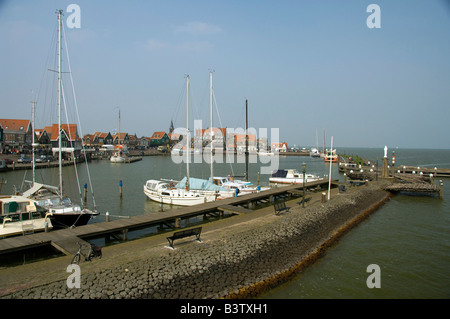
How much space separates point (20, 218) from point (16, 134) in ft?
324

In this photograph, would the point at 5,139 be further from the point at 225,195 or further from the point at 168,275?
the point at 168,275

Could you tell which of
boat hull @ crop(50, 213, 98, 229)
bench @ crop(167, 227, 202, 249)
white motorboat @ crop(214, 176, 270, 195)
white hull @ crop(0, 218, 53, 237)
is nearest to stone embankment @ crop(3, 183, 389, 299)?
bench @ crop(167, 227, 202, 249)

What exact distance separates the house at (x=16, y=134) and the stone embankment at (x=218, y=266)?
104 m

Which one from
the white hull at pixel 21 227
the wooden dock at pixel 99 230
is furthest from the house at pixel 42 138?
the wooden dock at pixel 99 230

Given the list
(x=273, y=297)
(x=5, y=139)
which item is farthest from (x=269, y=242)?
(x=5, y=139)

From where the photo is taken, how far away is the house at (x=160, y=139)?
183m

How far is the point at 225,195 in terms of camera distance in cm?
3033

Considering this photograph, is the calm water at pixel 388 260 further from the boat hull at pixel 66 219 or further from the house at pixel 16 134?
the house at pixel 16 134

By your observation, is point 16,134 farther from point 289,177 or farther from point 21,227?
point 21,227

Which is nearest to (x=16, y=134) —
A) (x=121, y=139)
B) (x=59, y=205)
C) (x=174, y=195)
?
(x=121, y=139)

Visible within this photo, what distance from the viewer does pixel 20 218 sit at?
17391 mm

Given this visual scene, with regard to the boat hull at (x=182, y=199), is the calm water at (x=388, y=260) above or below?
below

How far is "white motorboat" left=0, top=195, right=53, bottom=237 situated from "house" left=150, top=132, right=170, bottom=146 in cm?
16594
